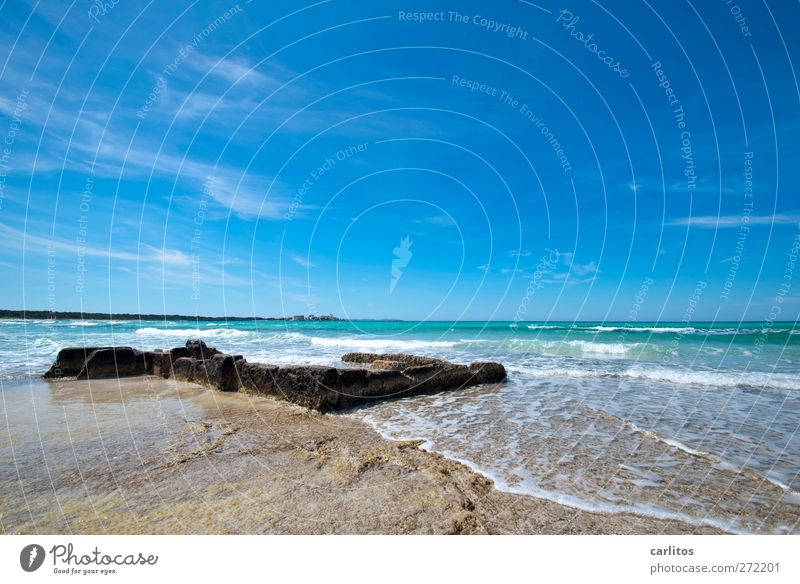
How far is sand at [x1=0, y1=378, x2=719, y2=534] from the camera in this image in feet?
12.3

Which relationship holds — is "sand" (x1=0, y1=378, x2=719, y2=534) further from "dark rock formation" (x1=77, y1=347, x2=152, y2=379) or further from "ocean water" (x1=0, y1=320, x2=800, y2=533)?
"dark rock formation" (x1=77, y1=347, x2=152, y2=379)

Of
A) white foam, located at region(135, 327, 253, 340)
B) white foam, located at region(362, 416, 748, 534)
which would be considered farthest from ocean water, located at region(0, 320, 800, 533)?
white foam, located at region(135, 327, 253, 340)

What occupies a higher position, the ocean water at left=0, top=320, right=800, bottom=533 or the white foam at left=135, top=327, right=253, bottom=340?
the ocean water at left=0, top=320, right=800, bottom=533

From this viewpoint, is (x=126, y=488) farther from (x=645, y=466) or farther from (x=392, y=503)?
(x=645, y=466)

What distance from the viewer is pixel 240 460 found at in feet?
17.5

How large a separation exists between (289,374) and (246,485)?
17.1 ft

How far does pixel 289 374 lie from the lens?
378 inches

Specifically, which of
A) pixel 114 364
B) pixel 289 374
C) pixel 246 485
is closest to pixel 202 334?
pixel 114 364

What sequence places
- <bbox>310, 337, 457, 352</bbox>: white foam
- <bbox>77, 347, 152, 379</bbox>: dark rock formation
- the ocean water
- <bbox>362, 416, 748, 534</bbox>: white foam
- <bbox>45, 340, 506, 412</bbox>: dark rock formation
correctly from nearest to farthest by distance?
<bbox>362, 416, 748, 534</bbox>: white foam
the ocean water
<bbox>45, 340, 506, 412</bbox>: dark rock formation
<bbox>77, 347, 152, 379</bbox>: dark rock formation
<bbox>310, 337, 457, 352</bbox>: white foam

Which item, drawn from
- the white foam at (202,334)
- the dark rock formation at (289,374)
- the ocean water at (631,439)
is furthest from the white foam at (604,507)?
the white foam at (202,334)

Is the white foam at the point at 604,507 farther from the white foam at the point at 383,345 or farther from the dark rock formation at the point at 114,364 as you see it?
the white foam at the point at 383,345

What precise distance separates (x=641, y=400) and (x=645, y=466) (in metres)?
5.90

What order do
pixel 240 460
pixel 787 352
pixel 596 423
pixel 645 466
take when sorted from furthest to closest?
pixel 787 352 → pixel 596 423 → pixel 645 466 → pixel 240 460
